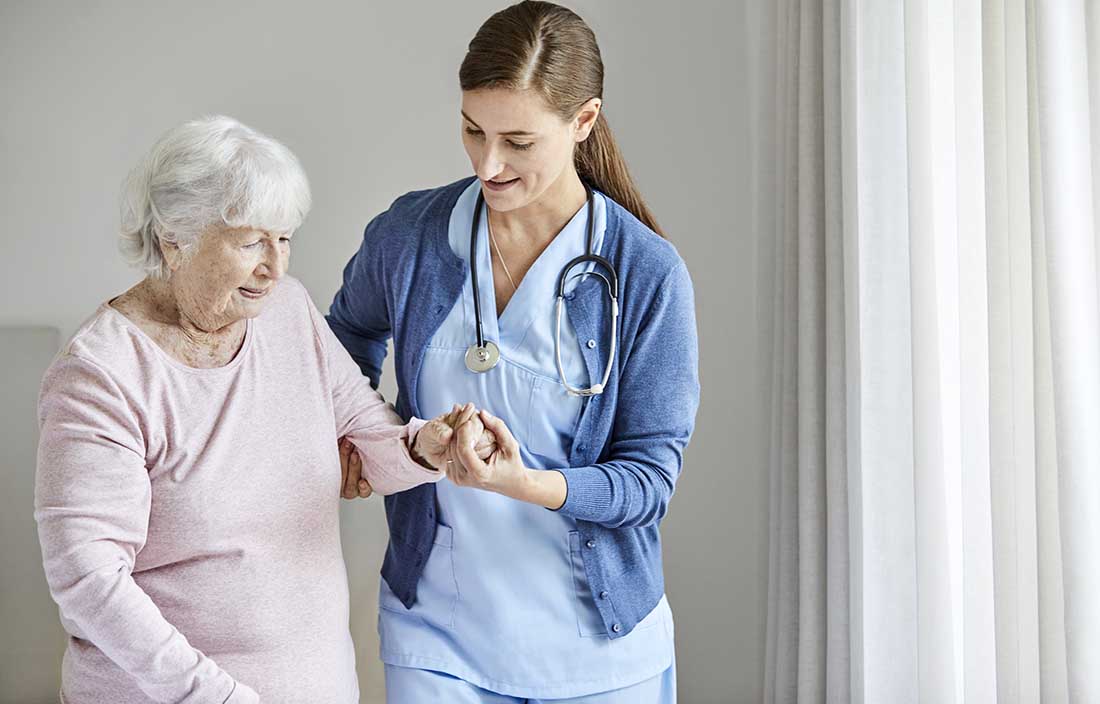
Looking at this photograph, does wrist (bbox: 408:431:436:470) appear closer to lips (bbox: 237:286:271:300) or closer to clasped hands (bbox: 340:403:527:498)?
clasped hands (bbox: 340:403:527:498)

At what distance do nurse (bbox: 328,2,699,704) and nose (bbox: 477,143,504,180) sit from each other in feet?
0.07

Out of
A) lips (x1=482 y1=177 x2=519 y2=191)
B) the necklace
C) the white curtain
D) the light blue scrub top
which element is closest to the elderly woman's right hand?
the light blue scrub top

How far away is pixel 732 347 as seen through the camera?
2932 millimetres

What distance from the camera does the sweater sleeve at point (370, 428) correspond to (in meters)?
1.61

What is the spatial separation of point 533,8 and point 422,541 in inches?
31.9

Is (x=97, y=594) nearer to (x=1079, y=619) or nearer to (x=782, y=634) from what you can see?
(x=1079, y=619)

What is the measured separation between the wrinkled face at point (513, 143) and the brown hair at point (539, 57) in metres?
0.02

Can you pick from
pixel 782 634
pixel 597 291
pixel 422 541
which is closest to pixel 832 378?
pixel 782 634

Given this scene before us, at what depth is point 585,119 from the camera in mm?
1667

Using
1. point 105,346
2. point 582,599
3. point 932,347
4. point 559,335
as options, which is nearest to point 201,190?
point 105,346

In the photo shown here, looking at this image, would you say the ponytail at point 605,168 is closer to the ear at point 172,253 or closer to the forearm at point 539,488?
the forearm at point 539,488

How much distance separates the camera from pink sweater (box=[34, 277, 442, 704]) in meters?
1.29

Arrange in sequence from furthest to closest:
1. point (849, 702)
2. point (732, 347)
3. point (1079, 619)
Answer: point (732, 347)
point (849, 702)
point (1079, 619)

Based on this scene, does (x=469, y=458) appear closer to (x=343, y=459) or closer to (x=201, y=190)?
(x=343, y=459)
